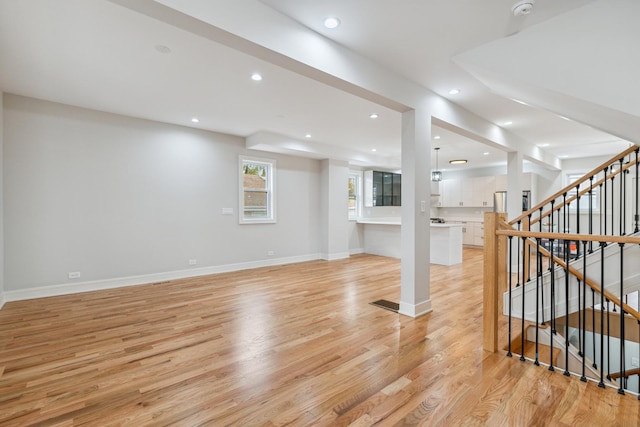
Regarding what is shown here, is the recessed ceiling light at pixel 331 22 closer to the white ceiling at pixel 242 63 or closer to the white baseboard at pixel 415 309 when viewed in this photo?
the white ceiling at pixel 242 63

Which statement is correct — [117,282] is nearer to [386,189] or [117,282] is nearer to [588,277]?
[588,277]

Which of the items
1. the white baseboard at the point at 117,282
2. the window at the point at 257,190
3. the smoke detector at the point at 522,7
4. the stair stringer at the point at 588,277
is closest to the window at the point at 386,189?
the window at the point at 257,190

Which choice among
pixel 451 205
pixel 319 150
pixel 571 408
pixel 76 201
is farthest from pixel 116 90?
pixel 451 205

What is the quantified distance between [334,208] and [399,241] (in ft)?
6.07

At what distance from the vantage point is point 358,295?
4.23 meters

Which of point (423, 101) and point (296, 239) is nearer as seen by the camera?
point (423, 101)

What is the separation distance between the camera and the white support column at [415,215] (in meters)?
3.40

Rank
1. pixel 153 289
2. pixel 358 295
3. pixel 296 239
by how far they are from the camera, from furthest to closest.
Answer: pixel 296 239
pixel 153 289
pixel 358 295

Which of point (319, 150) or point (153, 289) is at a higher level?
point (319, 150)

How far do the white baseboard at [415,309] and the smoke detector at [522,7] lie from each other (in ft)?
9.42

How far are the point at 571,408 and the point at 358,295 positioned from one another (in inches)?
103

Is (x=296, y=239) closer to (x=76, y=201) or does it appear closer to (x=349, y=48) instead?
(x=76, y=201)

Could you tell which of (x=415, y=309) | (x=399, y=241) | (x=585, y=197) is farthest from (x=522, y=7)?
(x=585, y=197)

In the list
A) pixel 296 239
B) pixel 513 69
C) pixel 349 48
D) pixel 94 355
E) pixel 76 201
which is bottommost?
pixel 94 355
